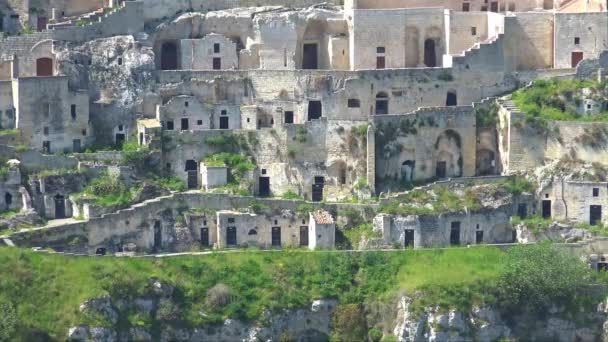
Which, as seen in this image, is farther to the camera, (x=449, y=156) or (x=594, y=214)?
(x=449, y=156)

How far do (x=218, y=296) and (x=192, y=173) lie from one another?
26.2ft

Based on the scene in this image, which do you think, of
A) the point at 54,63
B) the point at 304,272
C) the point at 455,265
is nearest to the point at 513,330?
the point at 455,265

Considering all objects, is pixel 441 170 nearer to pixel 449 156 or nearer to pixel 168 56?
pixel 449 156

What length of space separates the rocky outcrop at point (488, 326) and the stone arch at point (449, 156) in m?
8.81

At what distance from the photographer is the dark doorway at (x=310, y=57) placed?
297 ft

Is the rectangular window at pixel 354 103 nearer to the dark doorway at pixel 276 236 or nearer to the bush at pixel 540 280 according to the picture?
the dark doorway at pixel 276 236

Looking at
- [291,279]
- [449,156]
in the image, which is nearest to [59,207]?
[291,279]

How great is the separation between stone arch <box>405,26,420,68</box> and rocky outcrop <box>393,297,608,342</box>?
13928 mm

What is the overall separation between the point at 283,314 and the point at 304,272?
87.2 inches

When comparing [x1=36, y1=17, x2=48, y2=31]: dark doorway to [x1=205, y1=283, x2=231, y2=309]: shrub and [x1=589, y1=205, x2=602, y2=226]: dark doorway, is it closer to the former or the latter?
[x1=205, y1=283, x2=231, y2=309]: shrub

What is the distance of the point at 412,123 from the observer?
8625 cm

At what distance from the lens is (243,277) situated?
264 feet

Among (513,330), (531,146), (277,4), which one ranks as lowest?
(513,330)

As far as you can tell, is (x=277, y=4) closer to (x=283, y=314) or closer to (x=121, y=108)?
(x=121, y=108)
